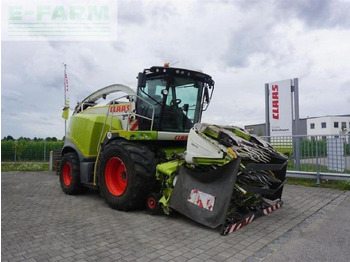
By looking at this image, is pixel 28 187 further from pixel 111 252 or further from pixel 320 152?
pixel 320 152

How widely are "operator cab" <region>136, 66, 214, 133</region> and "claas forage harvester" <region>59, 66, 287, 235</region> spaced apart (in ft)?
0.07

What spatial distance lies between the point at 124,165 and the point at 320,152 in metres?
5.62

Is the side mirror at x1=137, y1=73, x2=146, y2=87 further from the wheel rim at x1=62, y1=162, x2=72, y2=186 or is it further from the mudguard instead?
the wheel rim at x1=62, y1=162, x2=72, y2=186

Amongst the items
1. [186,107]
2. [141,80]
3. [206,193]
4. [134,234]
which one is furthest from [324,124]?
[134,234]

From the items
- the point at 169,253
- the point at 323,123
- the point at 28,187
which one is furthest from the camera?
the point at 323,123

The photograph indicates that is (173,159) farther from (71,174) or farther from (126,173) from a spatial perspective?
(71,174)

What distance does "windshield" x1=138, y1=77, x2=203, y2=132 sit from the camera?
5699 millimetres

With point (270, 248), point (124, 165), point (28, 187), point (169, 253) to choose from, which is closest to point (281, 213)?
point (270, 248)

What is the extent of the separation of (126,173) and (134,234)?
1427 mm

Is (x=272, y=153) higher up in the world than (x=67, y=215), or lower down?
higher up

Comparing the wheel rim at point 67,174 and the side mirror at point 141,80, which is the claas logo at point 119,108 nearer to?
the side mirror at point 141,80

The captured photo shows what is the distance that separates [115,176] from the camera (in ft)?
18.8

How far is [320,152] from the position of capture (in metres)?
7.85

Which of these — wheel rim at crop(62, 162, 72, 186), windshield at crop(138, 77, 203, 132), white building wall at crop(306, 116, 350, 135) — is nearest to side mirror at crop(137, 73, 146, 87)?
windshield at crop(138, 77, 203, 132)
